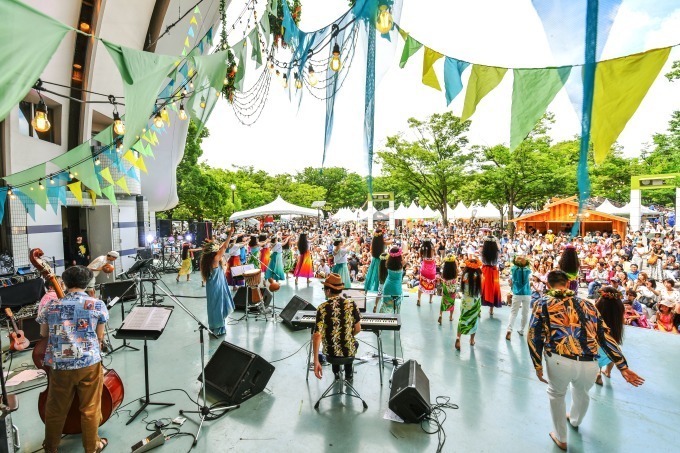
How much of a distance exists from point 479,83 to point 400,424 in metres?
3.59

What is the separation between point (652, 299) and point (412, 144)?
1956 cm

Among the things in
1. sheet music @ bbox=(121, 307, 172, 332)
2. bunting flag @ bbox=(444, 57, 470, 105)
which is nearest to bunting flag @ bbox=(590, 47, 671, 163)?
bunting flag @ bbox=(444, 57, 470, 105)

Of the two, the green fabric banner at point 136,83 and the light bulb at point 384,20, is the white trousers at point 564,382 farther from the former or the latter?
the green fabric banner at point 136,83

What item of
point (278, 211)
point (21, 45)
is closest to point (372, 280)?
point (21, 45)

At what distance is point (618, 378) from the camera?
461cm

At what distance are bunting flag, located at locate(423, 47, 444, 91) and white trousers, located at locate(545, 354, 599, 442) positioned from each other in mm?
2869

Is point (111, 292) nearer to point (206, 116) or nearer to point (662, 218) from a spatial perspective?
point (206, 116)

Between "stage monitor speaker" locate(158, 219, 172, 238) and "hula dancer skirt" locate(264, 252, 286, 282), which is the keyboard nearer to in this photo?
"hula dancer skirt" locate(264, 252, 286, 282)

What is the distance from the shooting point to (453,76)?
10.2 ft

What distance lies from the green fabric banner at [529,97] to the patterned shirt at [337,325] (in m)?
2.29

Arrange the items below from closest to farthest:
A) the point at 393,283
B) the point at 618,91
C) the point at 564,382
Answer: the point at 618,91 < the point at 564,382 < the point at 393,283

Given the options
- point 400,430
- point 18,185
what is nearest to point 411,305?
point 400,430

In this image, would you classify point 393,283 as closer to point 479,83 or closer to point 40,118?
point 479,83

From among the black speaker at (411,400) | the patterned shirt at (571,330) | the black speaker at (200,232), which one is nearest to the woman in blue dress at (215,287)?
the black speaker at (411,400)
